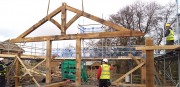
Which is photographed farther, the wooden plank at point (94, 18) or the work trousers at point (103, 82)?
the wooden plank at point (94, 18)

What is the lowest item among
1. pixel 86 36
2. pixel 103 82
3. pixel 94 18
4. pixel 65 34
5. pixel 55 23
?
pixel 103 82

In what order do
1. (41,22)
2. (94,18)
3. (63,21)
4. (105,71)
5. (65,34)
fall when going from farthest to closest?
(41,22) → (63,21) → (65,34) → (94,18) → (105,71)

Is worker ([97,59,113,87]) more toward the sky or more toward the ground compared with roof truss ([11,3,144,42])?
more toward the ground

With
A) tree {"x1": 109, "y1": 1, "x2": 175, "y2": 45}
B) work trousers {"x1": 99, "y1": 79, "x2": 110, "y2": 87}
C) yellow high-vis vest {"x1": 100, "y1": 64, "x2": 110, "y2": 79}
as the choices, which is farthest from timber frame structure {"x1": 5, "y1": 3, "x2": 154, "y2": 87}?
tree {"x1": 109, "y1": 1, "x2": 175, "y2": 45}

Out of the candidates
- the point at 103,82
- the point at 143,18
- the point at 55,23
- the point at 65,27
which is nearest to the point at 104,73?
the point at 103,82

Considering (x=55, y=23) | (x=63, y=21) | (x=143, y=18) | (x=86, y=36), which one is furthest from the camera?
(x=143, y=18)

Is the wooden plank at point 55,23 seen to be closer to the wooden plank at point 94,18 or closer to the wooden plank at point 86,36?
the wooden plank at point 86,36

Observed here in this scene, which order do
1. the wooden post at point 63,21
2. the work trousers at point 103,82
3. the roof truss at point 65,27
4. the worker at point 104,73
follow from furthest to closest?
the wooden post at point 63,21 → the roof truss at point 65,27 → the work trousers at point 103,82 → the worker at point 104,73

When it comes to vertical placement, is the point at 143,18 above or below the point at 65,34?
above

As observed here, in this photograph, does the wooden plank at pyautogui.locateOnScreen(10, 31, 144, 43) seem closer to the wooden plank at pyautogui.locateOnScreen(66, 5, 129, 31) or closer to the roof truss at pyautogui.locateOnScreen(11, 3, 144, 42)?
the roof truss at pyautogui.locateOnScreen(11, 3, 144, 42)

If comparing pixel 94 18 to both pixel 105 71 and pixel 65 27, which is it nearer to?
pixel 65 27

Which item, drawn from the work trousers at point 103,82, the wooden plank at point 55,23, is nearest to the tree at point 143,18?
the wooden plank at point 55,23

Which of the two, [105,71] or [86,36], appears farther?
[86,36]

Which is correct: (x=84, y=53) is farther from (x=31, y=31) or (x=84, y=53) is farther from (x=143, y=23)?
(x=143, y=23)
